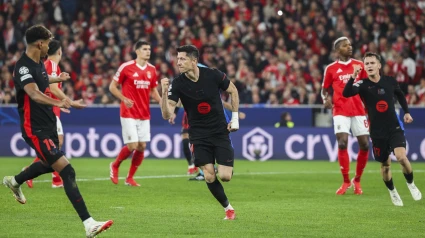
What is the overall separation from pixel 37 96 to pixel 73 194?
3.68ft

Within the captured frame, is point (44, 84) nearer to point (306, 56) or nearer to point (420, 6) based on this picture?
point (306, 56)

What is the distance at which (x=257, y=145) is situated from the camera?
23953 mm

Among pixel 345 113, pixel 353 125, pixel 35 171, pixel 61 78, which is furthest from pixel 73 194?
pixel 353 125

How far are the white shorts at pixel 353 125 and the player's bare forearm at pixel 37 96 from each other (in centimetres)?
→ 703

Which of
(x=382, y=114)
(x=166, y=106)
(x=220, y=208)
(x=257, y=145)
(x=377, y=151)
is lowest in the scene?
(x=257, y=145)

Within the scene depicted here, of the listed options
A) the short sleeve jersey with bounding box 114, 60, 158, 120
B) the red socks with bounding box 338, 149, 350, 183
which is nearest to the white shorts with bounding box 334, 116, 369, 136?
the red socks with bounding box 338, 149, 350, 183

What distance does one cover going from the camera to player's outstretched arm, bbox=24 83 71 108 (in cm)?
950

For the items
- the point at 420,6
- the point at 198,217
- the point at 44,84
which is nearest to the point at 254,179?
the point at 198,217

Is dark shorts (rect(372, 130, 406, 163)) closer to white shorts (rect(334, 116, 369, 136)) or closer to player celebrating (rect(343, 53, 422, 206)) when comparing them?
player celebrating (rect(343, 53, 422, 206))

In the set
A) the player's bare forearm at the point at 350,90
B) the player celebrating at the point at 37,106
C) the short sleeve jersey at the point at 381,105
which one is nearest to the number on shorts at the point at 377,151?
the short sleeve jersey at the point at 381,105

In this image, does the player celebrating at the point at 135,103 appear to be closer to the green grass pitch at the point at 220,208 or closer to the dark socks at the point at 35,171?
the green grass pitch at the point at 220,208

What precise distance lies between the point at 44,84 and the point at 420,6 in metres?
19.1

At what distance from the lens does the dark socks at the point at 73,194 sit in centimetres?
935

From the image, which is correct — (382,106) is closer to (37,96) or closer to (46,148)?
(46,148)
